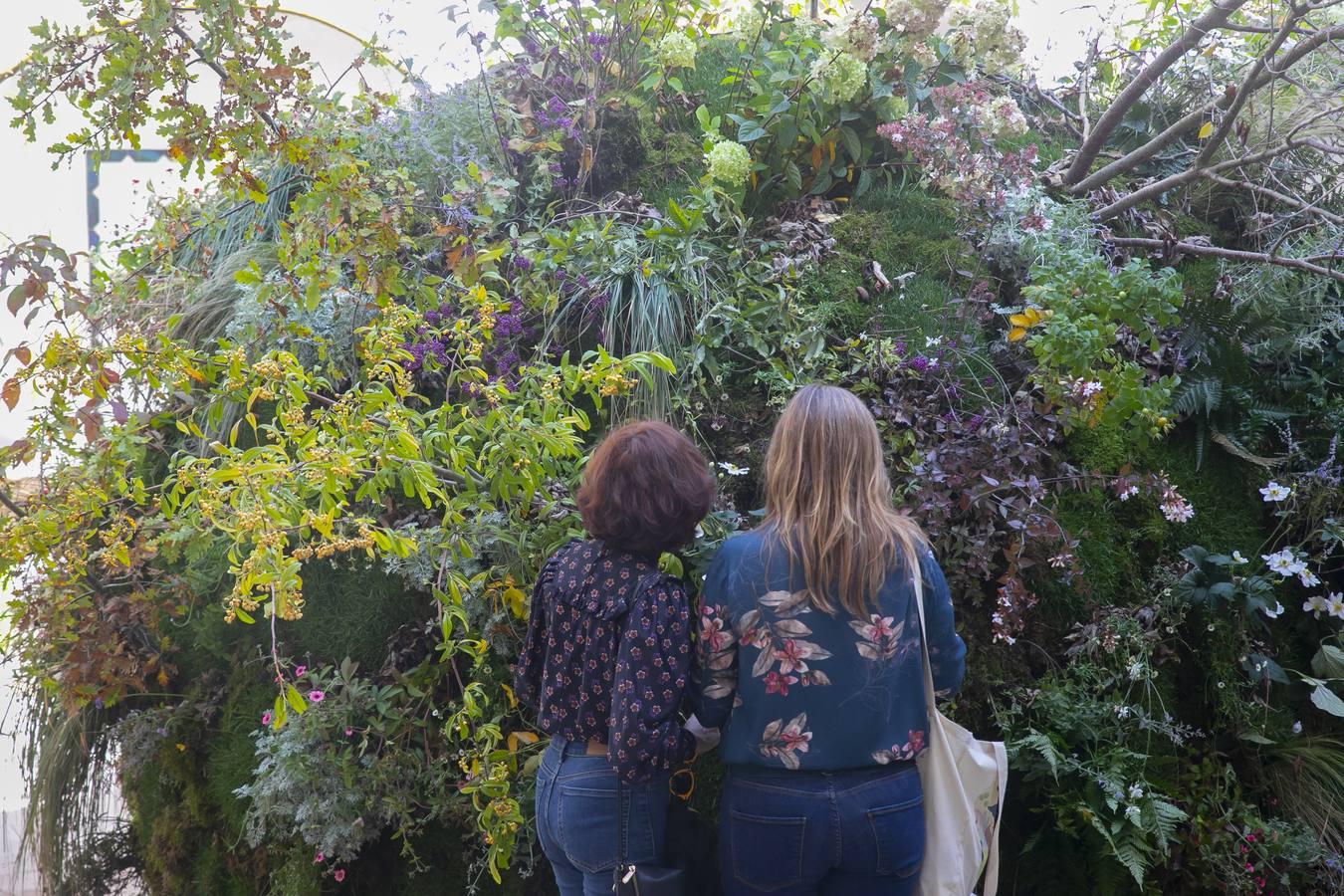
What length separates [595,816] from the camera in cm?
224

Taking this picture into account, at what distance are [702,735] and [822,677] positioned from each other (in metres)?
0.40

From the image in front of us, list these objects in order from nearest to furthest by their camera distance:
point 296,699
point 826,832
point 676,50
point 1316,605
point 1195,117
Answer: point 826,832 < point 296,699 < point 1316,605 < point 1195,117 < point 676,50

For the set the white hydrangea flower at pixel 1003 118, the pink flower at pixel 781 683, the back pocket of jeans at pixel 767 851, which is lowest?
the back pocket of jeans at pixel 767 851

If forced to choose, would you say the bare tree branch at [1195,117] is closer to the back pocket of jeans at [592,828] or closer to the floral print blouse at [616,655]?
the floral print blouse at [616,655]

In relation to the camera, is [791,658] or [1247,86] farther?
[1247,86]

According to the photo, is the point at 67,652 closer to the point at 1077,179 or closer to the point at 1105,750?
the point at 1105,750

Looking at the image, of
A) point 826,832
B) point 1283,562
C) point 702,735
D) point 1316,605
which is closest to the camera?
point 826,832

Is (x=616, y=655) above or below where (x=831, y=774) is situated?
above

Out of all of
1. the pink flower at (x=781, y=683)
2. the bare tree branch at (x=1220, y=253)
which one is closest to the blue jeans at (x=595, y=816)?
the pink flower at (x=781, y=683)

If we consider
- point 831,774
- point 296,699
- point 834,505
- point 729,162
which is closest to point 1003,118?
point 729,162

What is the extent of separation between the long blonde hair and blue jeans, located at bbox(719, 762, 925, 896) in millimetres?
395

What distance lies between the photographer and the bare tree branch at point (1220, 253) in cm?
373

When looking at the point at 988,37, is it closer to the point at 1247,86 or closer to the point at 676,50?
the point at 1247,86

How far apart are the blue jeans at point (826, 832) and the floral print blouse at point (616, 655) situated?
0.73 ft
